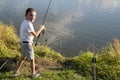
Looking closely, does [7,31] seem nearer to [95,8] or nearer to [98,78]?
[98,78]

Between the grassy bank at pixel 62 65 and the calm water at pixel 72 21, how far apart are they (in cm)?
270

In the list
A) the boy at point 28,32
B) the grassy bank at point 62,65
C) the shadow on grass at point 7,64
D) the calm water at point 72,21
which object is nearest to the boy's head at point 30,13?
the boy at point 28,32

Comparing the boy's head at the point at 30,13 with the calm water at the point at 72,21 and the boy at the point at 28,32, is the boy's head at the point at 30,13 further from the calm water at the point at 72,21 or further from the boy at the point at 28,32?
the calm water at the point at 72,21

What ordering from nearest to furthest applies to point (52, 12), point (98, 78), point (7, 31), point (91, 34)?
point (98, 78), point (7, 31), point (91, 34), point (52, 12)

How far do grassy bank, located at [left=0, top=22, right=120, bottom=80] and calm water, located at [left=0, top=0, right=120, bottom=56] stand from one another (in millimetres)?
2697

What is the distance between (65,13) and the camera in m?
16.9

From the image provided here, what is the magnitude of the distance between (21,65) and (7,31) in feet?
8.18

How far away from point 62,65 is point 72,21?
25.7 feet

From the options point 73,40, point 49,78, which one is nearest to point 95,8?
point 73,40

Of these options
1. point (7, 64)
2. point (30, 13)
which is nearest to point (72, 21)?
point (7, 64)

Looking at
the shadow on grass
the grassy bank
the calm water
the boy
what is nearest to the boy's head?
the boy

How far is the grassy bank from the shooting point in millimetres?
6629

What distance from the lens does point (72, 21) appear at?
15281 millimetres

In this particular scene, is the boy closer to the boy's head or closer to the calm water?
the boy's head
